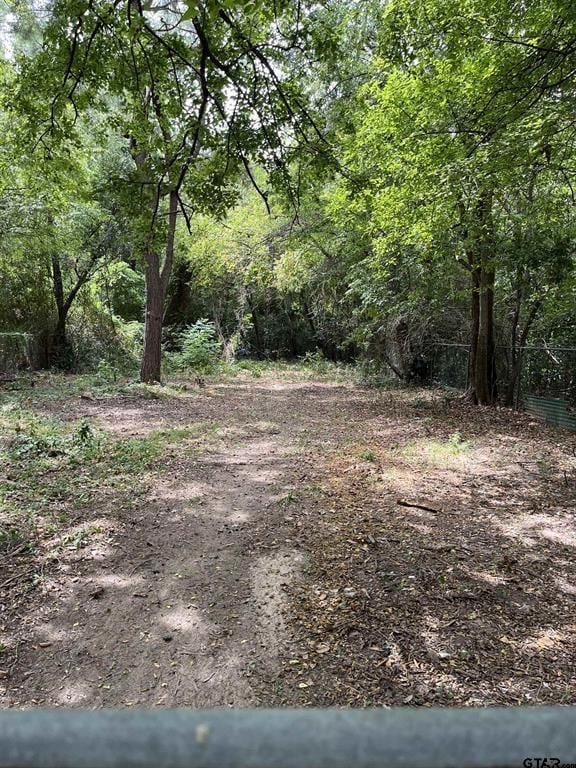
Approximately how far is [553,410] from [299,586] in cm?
795

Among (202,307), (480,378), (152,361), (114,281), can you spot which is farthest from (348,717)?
(202,307)

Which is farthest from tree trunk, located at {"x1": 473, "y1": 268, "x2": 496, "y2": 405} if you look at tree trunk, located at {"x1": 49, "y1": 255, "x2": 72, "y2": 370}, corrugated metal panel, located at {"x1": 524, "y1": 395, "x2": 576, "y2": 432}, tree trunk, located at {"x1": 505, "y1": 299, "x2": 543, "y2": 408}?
tree trunk, located at {"x1": 49, "y1": 255, "x2": 72, "y2": 370}

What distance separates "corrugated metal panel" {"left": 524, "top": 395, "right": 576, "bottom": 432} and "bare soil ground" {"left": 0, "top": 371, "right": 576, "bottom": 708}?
8.99 feet

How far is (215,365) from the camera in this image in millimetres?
18781

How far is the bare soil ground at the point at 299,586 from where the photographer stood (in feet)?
8.61

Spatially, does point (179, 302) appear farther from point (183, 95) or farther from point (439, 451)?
point (183, 95)

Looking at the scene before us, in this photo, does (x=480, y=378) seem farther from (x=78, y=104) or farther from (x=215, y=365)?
(x=215, y=365)

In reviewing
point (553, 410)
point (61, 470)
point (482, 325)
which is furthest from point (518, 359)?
point (61, 470)

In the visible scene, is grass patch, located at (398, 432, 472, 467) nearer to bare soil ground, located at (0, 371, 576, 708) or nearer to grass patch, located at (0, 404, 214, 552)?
bare soil ground, located at (0, 371, 576, 708)

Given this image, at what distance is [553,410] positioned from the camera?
31.0ft

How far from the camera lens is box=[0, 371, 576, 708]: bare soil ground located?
8.61ft

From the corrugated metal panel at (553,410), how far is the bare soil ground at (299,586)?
2.74 m

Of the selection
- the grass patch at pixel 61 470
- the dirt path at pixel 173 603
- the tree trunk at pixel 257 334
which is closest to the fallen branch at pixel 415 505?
the dirt path at pixel 173 603

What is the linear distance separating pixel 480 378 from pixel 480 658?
9097 millimetres
